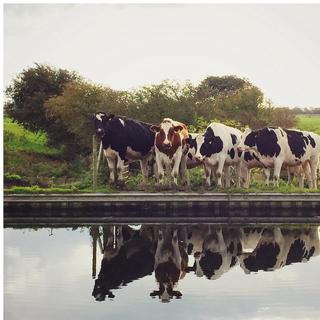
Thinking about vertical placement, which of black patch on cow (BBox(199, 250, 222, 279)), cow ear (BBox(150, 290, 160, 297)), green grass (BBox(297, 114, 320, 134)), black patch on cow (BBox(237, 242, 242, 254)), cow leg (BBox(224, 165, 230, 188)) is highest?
green grass (BBox(297, 114, 320, 134))

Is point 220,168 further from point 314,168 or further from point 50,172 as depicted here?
point 50,172

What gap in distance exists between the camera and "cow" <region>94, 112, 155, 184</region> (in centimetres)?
2259

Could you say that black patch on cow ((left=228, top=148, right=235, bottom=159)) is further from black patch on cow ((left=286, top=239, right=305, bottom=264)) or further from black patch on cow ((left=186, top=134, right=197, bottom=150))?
black patch on cow ((left=286, top=239, right=305, bottom=264))

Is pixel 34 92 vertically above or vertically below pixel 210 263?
above

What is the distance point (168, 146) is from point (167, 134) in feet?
1.13

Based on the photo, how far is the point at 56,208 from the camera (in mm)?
20938

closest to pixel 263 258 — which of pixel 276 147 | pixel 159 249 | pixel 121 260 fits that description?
pixel 159 249

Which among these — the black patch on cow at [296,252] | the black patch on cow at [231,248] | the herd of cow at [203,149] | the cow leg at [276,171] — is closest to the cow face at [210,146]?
the herd of cow at [203,149]

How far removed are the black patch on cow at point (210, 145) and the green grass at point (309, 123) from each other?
12861 millimetres

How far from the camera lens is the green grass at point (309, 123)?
3581 cm

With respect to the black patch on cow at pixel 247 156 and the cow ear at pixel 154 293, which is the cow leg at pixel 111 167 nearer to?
→ the black patch on cow at pixel 247 156

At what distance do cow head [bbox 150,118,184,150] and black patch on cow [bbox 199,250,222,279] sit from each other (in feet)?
22.4

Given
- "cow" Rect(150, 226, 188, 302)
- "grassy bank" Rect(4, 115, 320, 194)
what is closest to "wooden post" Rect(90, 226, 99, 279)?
"cow" Rect(150, 226, 188, 302)

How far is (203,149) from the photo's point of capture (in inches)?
899
